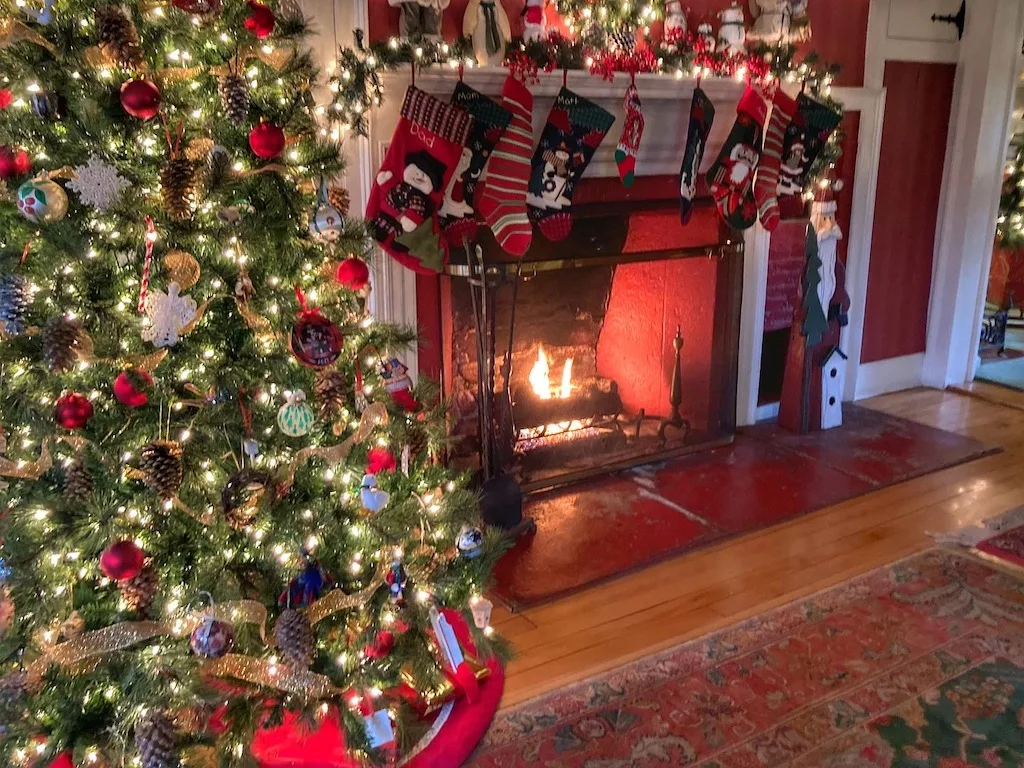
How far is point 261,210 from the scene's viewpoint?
1479 mm

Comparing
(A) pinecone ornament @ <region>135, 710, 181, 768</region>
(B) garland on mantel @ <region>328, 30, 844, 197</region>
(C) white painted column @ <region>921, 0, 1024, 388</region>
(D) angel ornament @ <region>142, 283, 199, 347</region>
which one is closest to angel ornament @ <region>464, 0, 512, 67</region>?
(B) garland on mantel @ <region>328, 30, 844, 197</region>

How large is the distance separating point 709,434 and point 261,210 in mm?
2281

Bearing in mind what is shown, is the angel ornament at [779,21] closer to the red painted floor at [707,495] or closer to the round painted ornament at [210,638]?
the red painted floor at [707,495]

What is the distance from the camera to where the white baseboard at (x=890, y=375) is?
3934 mm

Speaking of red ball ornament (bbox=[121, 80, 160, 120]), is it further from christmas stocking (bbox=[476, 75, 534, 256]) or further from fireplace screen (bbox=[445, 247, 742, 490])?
fireplace screen (bbox=[445, 247, 742, 490])

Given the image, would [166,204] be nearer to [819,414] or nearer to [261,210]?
[261,210]

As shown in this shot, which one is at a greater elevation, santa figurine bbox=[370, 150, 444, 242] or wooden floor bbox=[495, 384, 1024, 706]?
santa figurine bbox=[370, 150, 444, 242]

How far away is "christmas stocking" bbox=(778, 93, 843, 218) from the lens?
297 cm

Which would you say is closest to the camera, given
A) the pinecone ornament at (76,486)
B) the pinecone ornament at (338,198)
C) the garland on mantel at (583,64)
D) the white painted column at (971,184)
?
the pinecone ornament at (76,486)

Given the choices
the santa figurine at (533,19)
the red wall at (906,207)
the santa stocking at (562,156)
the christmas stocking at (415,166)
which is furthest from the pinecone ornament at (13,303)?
the red wall at (906,207)

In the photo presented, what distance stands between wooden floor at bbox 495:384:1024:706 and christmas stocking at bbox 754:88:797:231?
1.03m

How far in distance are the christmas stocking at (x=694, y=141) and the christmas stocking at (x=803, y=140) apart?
1.16 ft

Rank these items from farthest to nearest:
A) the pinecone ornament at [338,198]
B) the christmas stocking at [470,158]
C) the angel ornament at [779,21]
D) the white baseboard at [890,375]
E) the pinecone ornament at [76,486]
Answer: the white baseboard at [890,375] < the angel ornament at [779,21] < the christmas stocking at [470,158] < the pinecone ornament at [338,198] < the pinecone ornament at [76,486]

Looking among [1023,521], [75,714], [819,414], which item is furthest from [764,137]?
[75,714]
